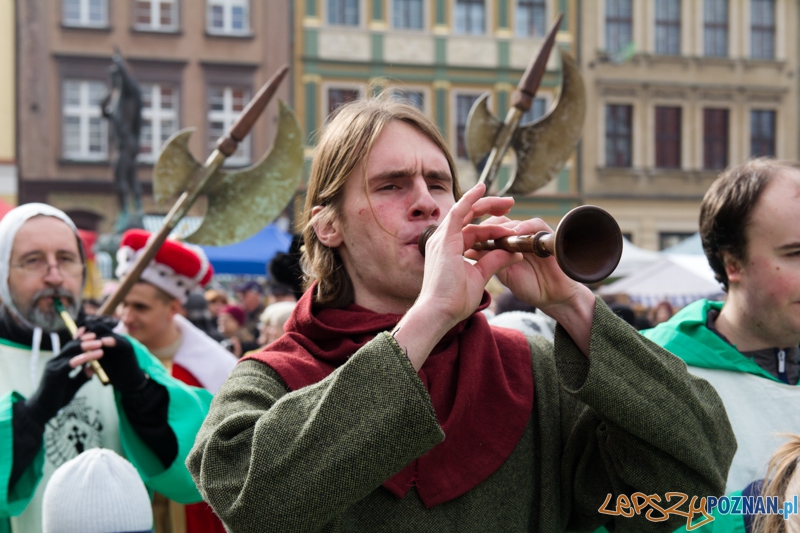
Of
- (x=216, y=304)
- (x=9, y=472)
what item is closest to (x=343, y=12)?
(x=216, y=304)

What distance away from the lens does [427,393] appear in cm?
151

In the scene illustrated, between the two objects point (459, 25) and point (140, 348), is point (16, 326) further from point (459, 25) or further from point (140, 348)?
point (459, 25)

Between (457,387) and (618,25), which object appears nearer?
(457,387)

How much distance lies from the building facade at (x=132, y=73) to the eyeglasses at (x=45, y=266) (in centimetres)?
1842

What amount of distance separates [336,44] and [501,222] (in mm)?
21801

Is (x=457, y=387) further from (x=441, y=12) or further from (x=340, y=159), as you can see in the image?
(x=441, y=12)

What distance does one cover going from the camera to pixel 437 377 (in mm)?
1793

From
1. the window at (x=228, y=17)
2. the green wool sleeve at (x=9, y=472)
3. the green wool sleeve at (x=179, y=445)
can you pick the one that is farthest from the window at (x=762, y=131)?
the green wool sleeve at (x=9, y=472)

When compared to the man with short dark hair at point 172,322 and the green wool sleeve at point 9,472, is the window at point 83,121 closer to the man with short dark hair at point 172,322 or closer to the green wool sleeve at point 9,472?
the man with short dark hair at point 172,322

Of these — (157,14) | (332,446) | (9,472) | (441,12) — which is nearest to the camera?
(332,446)

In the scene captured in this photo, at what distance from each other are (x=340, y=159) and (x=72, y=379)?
4.80 feet

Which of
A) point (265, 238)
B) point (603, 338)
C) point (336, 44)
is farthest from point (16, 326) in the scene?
point (336, 44)

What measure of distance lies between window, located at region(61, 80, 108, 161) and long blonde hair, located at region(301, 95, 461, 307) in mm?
20914

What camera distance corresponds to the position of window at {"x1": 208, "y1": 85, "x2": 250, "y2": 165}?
72.7 feet
